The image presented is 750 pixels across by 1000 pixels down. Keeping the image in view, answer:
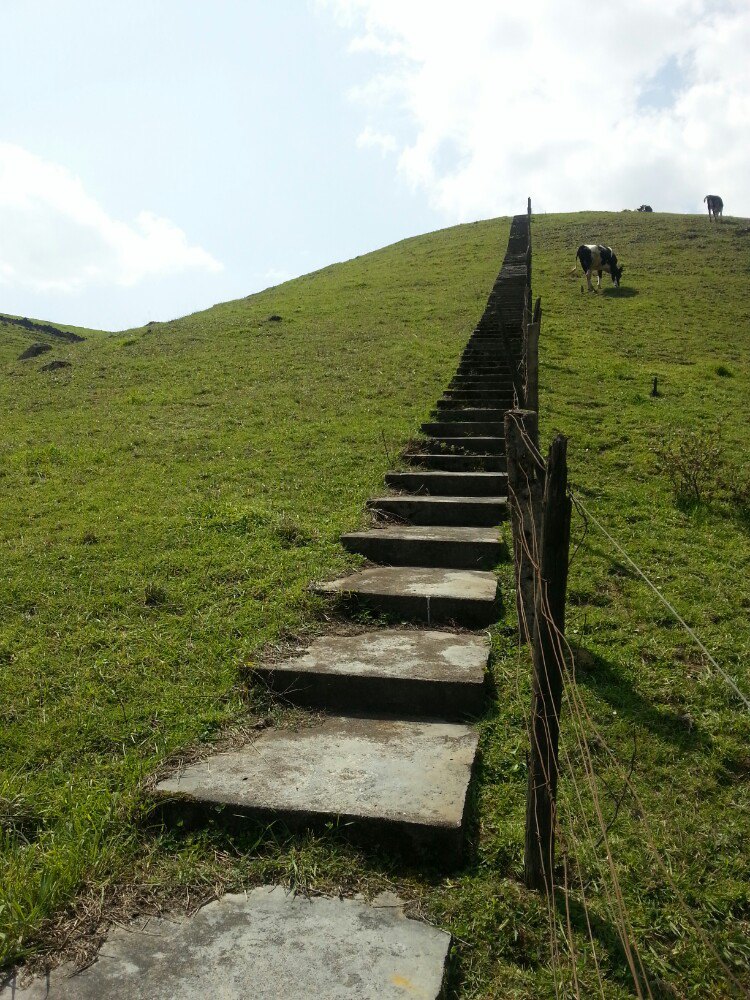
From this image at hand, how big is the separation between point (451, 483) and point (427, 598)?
280cm

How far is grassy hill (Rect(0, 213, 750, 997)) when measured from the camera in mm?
2857

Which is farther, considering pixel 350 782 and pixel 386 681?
pixel 386 681

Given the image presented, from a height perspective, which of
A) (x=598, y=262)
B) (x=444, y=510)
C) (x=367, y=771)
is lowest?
(x=367, y=771)

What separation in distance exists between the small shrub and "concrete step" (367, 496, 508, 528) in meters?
2.05

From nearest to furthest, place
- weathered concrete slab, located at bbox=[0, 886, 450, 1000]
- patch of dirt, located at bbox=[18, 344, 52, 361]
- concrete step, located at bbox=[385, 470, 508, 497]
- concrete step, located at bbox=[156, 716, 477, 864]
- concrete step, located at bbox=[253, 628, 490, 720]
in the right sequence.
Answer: weathered concrete slab, located at bbox=[0, 886, 450, 1000], concrete step, located at bbox=[156, 716, 477, 864], concrete step, located at bbox=[253, 628, 490, 720], concrete step, located at bbox=[385, 470, 508, 497], patch of dirt, located at bbox=[18, 344, 52, 361]

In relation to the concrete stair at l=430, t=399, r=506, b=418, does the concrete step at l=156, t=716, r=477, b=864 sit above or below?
below

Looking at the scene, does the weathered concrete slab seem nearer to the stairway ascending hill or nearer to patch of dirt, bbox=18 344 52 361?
the stairway ascending hill

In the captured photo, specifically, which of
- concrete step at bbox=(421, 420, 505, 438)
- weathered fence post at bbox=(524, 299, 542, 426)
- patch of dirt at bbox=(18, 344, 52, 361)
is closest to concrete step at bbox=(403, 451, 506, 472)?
concrete step at bbox=(421, 420, 505, 438)

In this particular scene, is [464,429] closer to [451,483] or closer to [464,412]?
[464,412]

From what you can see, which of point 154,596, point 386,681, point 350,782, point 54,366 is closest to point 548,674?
point 350,782

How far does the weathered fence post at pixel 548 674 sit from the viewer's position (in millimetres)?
2766

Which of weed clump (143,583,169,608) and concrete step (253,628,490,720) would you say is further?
weed clump (143,583,169,608)

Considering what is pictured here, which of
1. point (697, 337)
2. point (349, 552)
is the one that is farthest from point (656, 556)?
point (697, 337)

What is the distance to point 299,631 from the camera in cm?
489
